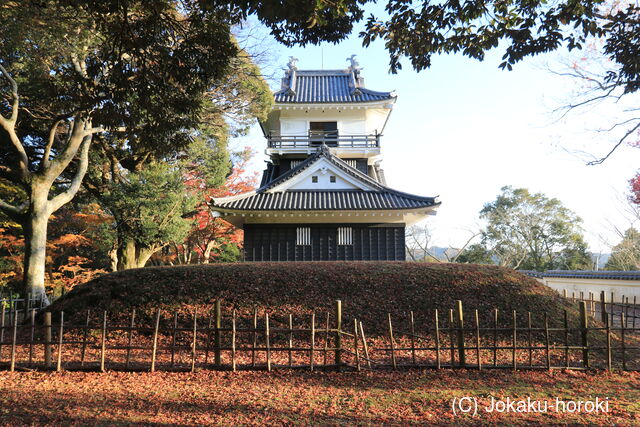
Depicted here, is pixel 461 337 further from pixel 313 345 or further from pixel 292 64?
pixel 292 64

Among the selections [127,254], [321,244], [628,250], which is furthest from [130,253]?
[628,250]

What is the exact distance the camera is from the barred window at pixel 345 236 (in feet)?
48.6

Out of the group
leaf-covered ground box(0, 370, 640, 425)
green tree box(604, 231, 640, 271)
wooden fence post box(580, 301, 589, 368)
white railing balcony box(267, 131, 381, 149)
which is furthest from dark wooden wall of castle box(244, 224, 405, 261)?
green tree box(604, 231, 640, 271)

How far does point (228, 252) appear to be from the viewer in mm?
26547

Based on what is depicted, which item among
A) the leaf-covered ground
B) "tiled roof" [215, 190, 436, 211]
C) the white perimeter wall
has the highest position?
"tiled roof" [215, 190, 436, 211]

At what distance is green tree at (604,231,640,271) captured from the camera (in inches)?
909

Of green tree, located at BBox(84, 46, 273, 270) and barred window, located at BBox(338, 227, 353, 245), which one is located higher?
green tree, located at BBox(84, 46, 273, 270)

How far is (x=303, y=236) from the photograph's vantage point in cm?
1482

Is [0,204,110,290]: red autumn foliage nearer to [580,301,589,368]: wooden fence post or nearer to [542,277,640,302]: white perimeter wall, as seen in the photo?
[580,301,589,368]: wooden fence post

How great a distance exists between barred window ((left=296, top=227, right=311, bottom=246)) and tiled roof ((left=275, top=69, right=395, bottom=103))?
24.3 ft

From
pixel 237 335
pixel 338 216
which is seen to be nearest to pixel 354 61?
pixel 338 216

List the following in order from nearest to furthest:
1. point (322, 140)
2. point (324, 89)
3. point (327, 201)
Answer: point (327, 201) < point (322, 140) < point (324, 89)

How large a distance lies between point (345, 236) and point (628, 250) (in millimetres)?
19734

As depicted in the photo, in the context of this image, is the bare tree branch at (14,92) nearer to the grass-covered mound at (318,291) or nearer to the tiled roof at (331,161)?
the grass-covered mound at (318,291)
